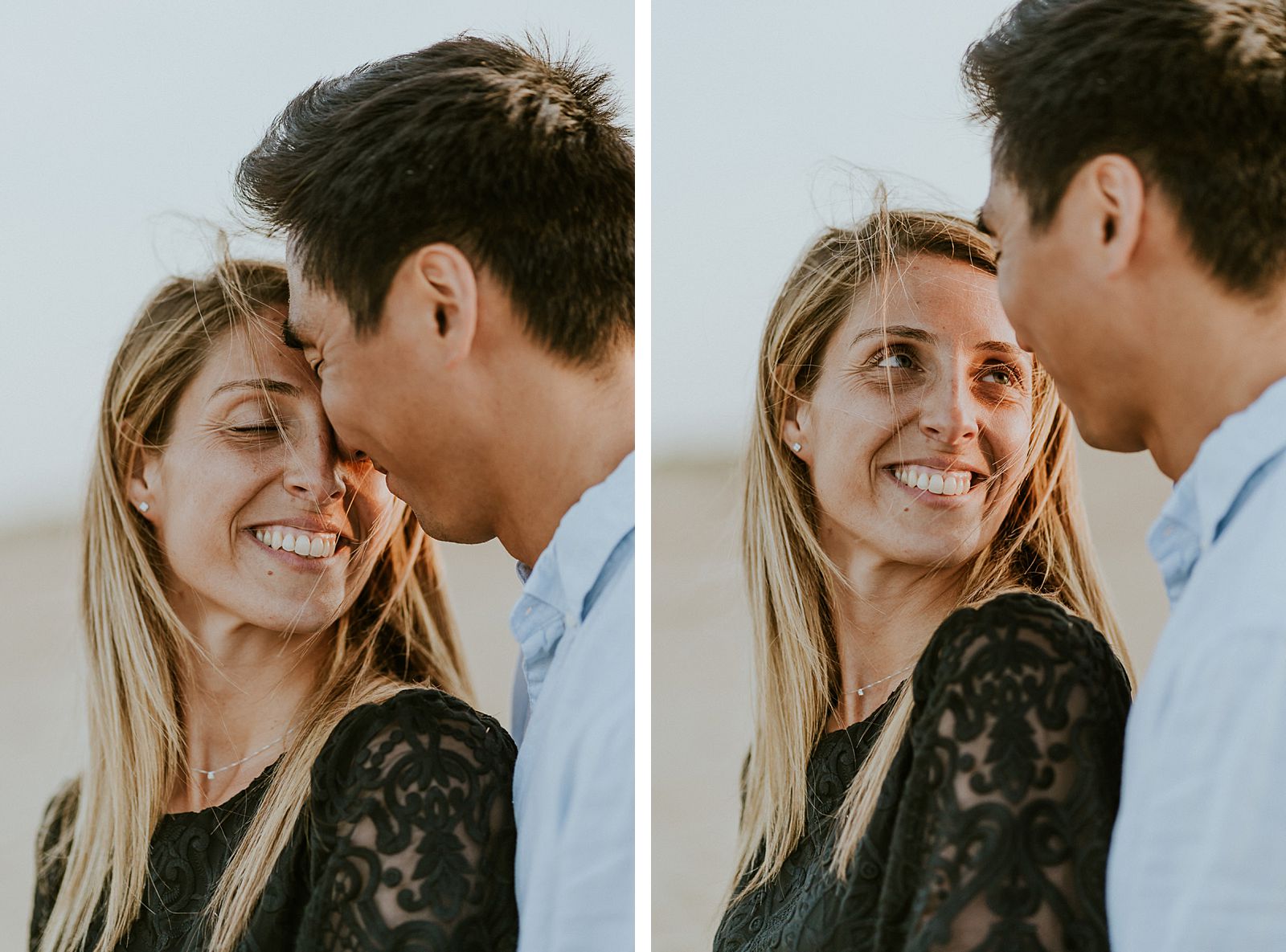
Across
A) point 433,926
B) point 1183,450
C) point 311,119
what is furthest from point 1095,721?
point 311,119

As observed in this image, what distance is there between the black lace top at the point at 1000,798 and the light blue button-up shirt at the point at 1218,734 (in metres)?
0.04

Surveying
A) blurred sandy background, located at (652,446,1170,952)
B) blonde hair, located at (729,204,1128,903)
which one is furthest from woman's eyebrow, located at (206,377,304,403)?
blonde hair, located at (729,204,1128,903)

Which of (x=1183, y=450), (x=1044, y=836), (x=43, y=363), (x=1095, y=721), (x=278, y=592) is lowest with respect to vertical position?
(x=1044, y=836)

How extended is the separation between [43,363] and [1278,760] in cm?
141

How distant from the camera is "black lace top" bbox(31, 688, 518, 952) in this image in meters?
1.45

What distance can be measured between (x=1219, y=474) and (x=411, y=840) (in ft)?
2.99

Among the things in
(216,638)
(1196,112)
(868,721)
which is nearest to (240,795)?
(216,638)

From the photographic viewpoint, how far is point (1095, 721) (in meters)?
1.37

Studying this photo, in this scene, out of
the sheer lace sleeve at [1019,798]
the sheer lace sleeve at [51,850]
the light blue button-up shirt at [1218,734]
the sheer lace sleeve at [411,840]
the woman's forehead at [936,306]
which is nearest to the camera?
the light blue button-up shirt at [1218,734]

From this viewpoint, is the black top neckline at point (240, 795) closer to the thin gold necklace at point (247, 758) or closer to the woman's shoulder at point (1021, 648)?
the thin gold necklace at point (247, 758)

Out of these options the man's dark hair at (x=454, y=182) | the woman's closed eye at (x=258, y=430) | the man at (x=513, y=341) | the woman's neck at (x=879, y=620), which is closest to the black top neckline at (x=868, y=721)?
the woman's neck at (x=879, y=620)

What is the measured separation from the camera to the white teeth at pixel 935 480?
157cm

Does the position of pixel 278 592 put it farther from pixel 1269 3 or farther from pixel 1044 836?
pixel 1269 3

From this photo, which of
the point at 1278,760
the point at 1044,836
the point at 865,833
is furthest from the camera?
the point at 865,833
